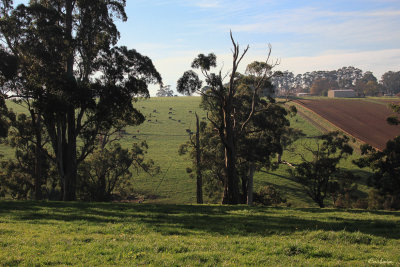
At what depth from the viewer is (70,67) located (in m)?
29.7

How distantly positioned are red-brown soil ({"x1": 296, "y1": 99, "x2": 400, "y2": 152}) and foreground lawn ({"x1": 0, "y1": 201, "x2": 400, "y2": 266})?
5719 cm

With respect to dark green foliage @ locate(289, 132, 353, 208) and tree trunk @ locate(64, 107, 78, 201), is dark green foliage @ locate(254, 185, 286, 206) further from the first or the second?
tree trunk @ locate(64, 107, 78, 201)

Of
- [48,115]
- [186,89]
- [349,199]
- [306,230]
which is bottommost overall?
[349,199]

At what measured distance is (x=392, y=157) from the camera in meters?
38.5

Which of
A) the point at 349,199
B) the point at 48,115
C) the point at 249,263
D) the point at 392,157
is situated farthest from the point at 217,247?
the point at 349,199

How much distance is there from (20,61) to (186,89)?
553 inches

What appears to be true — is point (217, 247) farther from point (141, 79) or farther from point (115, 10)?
point (115, 10)

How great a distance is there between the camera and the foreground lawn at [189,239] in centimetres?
894

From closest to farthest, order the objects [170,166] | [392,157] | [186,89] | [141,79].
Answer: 1. [141,79]
2. [186,89]
3. [392,157]
4. [170,166]

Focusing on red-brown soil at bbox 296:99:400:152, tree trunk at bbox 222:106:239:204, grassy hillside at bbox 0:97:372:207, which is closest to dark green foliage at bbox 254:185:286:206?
grassy hillside at bbox 0:97:372:207

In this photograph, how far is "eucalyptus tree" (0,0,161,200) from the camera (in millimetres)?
26828

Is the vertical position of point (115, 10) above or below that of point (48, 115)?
above

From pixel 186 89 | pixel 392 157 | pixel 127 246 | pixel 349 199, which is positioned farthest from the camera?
pixel 349 199

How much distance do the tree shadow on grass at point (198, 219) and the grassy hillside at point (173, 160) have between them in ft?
106
